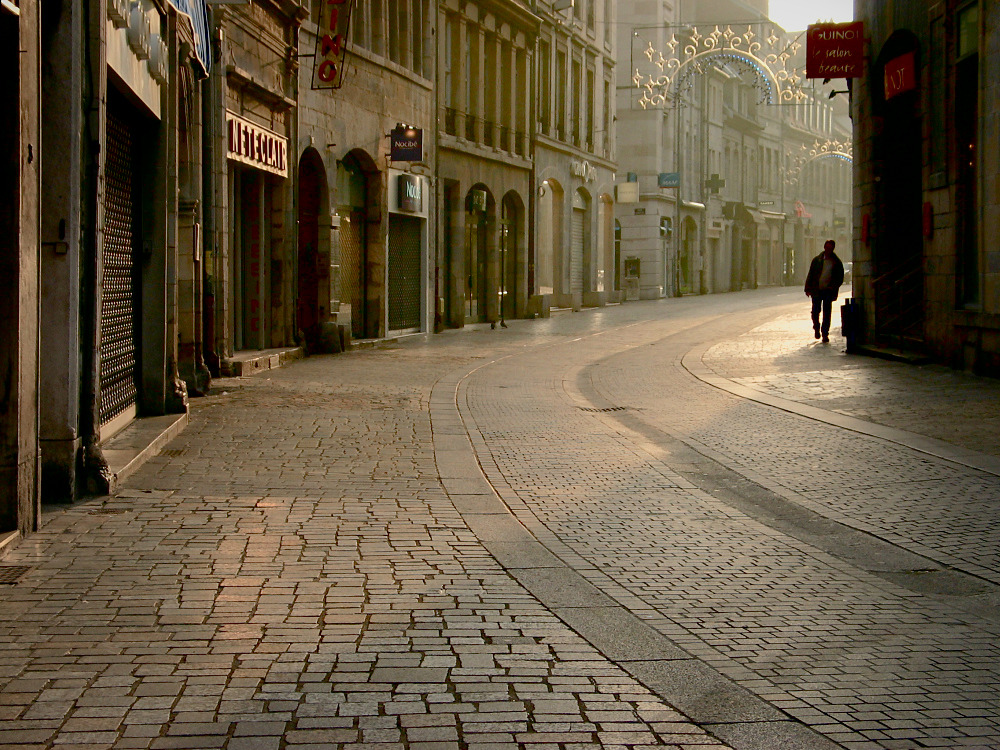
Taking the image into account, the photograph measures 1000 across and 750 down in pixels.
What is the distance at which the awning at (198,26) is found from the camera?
34.1 feet

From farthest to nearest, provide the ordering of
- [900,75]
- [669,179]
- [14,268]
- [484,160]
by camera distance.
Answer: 1. [669,179]
2. [484,160]
3. [900,75]
4. [14,268]

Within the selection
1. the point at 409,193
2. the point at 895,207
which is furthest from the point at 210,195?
the point at 895,207

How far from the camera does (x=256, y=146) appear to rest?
57.9 feet

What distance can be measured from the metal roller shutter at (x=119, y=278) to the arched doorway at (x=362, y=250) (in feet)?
39.5

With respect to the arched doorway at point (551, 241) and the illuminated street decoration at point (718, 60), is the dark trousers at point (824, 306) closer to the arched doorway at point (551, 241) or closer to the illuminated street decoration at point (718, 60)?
the illuminated street decoration at point (718, 60)

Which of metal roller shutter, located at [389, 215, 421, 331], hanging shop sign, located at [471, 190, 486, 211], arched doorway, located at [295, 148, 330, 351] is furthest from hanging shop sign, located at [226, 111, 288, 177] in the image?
hanging shop sign, located at [471, 190, 486, 211]

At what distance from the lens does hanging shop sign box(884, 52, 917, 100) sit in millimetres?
18094

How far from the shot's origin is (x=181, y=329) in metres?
13.6

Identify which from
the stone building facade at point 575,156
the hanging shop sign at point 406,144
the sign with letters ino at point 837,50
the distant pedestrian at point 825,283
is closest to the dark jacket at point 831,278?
the distant pedestrian at point 825,283

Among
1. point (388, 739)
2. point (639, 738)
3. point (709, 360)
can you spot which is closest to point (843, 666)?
point (639, 738)

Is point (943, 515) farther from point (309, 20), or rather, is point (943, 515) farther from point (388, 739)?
point (309, 20)

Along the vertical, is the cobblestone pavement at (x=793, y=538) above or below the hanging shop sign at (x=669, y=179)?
below

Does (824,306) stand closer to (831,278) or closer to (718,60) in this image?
(831,278)

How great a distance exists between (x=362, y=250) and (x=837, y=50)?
30.4 feet
